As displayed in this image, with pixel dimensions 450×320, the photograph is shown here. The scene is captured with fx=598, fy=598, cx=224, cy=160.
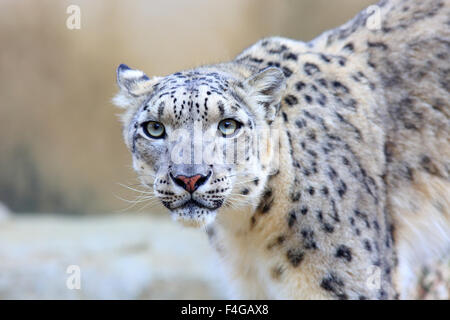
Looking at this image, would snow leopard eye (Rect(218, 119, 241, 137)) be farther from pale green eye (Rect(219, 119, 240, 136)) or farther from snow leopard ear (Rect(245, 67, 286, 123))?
snow leopard ear (Rect(245, 67, 286, 123))

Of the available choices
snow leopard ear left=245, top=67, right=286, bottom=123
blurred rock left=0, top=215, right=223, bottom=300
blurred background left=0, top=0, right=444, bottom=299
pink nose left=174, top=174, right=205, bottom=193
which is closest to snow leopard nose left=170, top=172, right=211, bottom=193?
pink nose left=174, top=174, right=205, bottom=193

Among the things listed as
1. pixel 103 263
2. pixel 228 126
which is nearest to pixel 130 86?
pixel 228 126

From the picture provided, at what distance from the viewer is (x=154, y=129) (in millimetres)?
4215

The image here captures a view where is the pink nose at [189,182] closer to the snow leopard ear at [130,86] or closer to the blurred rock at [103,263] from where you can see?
the snow leopard ear at [130,86]

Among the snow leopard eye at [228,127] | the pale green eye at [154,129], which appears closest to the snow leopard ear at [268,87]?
the snow leopard eye at [228,127]

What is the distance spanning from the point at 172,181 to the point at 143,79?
1303 millimetres

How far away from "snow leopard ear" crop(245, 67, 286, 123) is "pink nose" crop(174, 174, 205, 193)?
81 cm

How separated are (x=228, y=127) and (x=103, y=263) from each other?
15.6 feet

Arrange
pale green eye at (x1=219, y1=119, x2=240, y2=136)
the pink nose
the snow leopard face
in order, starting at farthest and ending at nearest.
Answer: pale green eye at (x1=219, y1=119, x2=240, y2=136), the snow leopard face, the pink nose

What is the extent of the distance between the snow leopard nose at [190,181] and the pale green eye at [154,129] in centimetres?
42

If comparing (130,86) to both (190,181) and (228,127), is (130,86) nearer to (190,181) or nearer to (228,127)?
(228,127)

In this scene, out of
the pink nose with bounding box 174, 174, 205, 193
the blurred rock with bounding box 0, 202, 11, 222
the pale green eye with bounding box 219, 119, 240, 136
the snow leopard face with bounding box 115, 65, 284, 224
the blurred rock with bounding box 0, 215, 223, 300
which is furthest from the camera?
the blurred rock with bounding box 0, 202, 11, 222

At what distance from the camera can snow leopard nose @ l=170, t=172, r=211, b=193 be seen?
3830mm
